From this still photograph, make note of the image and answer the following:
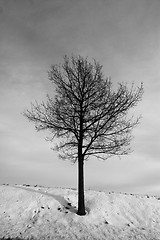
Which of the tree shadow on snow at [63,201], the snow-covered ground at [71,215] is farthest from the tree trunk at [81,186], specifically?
the tree shadow on snow at [63,201]

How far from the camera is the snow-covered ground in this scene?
45.1ft

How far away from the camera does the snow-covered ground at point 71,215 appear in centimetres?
1374

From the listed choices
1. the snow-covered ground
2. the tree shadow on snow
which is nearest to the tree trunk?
the snow-covered ground

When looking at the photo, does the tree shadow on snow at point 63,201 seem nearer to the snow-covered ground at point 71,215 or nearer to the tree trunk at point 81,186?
the snow-covered ground at point 71,215

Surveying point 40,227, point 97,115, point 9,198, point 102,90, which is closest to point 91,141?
point 97,115

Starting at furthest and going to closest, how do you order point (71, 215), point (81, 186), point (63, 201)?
1. point (63, 201)
2. point (81, 186)
3. point (71, 215)

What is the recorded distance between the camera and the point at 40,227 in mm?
14312

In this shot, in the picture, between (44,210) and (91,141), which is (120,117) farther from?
(44,210)

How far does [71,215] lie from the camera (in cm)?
1603

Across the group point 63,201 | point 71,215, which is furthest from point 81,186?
point 63,201

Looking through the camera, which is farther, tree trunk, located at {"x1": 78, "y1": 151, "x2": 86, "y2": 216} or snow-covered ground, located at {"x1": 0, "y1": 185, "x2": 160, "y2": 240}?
tree trunk, located at {"x1": 78, "y1": 151, "x2": 86, "y2": 216}

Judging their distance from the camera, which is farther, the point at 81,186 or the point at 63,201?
Result: the point at 63,201

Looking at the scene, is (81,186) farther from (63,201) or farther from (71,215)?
(63,201)

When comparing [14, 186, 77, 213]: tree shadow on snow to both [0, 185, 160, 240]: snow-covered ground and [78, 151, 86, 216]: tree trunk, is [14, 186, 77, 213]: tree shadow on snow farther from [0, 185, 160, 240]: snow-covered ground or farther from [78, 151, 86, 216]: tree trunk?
[78, 151, 86, 216]: tree trunk
